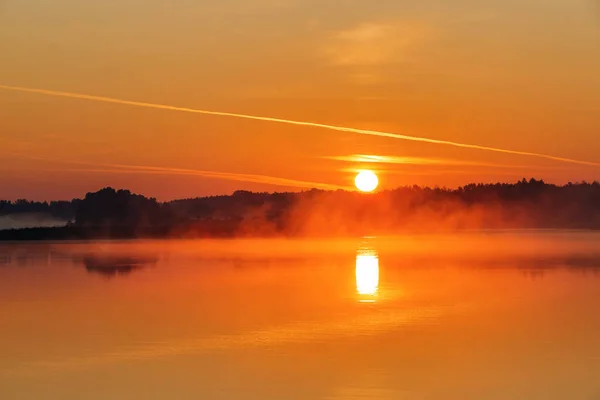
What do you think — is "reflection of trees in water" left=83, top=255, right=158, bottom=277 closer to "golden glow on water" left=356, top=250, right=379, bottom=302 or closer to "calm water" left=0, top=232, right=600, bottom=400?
"calm water" left=0, top=232, right=600, bottom=400

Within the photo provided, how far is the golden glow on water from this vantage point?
3453 centimetres

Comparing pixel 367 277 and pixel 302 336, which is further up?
pixel 367 277

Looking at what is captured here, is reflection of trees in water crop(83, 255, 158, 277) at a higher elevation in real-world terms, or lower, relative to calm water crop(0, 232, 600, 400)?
higher

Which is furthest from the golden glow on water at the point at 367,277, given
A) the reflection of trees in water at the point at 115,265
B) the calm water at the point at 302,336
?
the reflection of trees in water at the point at 115,265

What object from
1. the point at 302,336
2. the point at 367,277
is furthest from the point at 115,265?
the point at 302,336

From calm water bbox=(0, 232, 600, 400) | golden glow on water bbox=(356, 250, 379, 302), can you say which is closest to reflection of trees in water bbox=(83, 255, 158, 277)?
calm water bbox=(0, 232, 600, 400)

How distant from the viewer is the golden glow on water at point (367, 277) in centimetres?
3453

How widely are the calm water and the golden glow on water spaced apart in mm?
127

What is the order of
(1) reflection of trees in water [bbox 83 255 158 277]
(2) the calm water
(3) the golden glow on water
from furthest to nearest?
(1) reflection of trees in water [bbox 83 255 158 277], (3) the golden glow on water, (2) the calm water

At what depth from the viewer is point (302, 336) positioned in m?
23.5

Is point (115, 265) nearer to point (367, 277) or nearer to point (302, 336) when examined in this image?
point (367, 277)

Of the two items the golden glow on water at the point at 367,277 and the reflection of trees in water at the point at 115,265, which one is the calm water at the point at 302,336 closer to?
the golden glow on water at the point at 367,277

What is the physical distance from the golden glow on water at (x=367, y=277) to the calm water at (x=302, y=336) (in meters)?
0.13

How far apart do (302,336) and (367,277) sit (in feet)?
62.1
